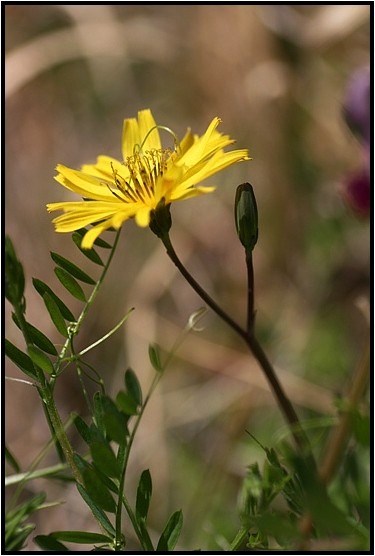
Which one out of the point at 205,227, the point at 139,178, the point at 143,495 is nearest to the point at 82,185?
the point at 139,178

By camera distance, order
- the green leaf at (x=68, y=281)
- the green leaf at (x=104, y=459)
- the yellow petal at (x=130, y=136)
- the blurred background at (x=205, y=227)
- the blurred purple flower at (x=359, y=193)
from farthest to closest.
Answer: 1. the blurred background at (x=205, y=227)
2. the blurred purple flower at (x=359, y=193)
3. the yellow petal at (x=130, y=136)
4. the green leaf at (x=68, y=281)
5. the green leaf at (x=104, y=459)

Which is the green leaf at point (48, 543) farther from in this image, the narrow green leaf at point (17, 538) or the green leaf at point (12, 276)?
the green leaf at point (12, 276)

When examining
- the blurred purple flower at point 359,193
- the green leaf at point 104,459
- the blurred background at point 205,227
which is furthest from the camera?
the blurred background at point 205,227

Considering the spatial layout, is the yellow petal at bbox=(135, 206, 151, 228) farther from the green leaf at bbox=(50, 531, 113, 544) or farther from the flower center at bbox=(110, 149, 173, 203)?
the green leaf at bbox=(50, 531, 113, 544)

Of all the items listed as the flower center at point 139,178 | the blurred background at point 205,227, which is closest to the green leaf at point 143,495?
the flower center at point 139,178

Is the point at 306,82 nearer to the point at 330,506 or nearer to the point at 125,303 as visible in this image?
the point at 125,303
